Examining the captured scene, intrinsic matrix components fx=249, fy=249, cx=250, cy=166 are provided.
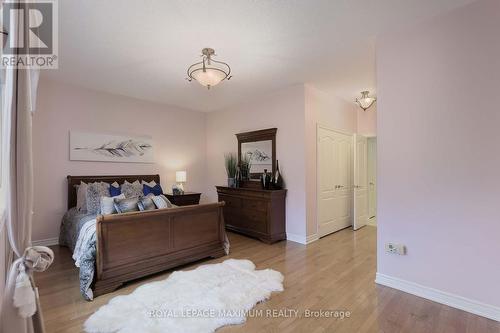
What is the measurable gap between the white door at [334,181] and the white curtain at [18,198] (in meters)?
4.06

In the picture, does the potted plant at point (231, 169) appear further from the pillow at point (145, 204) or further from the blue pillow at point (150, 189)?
the pillow at point (145, 204)

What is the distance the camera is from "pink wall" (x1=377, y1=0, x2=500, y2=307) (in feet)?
7.02

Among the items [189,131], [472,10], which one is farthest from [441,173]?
[189,131]

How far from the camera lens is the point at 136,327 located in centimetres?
198

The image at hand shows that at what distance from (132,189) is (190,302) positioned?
2.84 m

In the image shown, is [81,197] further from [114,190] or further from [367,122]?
[367,122]

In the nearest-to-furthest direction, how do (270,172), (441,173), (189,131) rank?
(441,173) → (270,172) → (189,131)

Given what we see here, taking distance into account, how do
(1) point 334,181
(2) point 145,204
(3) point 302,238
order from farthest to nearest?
(1) point 334,181 → (3) point 302,238 → (2) point 145,204

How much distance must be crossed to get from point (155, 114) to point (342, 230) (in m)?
4.64

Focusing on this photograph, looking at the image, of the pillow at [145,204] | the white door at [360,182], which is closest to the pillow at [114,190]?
the pillow at [145,204]

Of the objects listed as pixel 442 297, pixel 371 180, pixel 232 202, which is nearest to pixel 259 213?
pixel 232 202

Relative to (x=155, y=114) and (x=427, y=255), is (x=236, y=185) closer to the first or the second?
(x=155, y=114)

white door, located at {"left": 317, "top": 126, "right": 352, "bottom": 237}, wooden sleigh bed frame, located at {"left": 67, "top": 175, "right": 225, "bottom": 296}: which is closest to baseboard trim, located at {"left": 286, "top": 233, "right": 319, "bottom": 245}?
white door, located at {"left": 317, "top": 126, "right": 352, "bottom": 237}

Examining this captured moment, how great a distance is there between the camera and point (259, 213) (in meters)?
4.43
